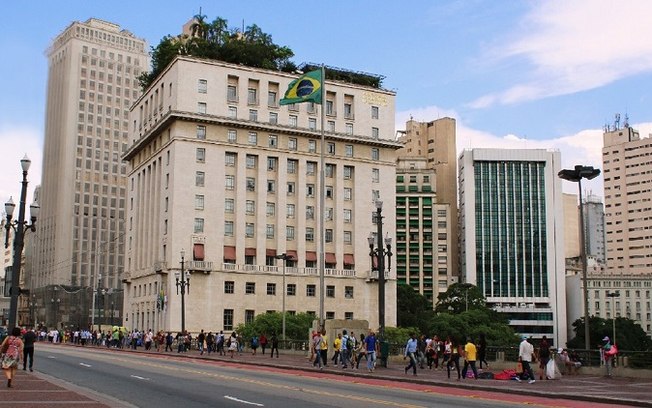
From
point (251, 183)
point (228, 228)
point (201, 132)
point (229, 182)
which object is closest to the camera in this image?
point (201, 132)

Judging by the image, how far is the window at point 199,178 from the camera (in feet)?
288

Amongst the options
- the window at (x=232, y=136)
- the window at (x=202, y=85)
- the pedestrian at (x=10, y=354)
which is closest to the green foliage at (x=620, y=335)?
the window at (x=232, y=136)

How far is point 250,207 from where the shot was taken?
90.9 m

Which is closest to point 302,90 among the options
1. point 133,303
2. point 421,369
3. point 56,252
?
point 421,369

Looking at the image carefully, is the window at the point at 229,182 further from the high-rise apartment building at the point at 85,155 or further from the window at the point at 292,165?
the high-rise apartment building at the point at 85,155

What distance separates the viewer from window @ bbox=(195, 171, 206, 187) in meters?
87.8

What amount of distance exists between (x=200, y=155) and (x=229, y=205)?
6117mm

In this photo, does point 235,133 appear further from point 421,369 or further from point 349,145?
point 421,369

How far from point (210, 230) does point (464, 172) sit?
98.7 metres

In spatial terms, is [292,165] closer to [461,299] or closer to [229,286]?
[229,286]

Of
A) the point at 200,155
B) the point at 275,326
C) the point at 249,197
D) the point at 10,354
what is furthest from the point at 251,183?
the point at 10,354

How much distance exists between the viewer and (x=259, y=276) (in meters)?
88.8

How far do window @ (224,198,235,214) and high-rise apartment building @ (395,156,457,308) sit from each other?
79855 mm

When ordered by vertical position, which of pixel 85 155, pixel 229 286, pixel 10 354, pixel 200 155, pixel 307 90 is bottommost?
pixel 10 354
